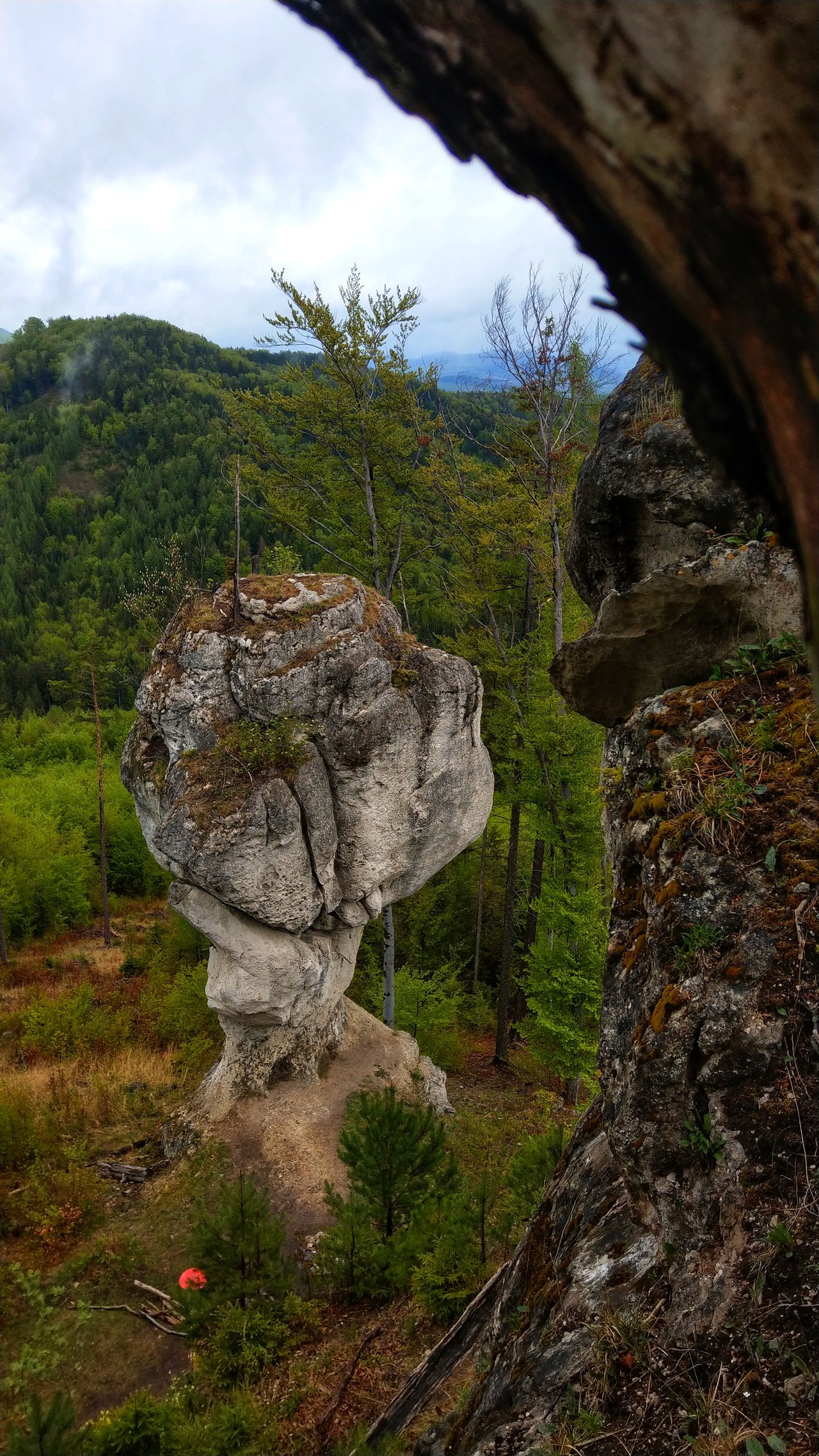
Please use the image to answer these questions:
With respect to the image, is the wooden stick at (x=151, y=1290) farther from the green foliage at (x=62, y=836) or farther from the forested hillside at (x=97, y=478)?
the forested hillside at (x=97, y=478)

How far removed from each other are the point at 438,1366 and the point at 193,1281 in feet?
10.3

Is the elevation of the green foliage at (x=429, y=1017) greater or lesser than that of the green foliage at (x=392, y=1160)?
lesser

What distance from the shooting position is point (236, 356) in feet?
402

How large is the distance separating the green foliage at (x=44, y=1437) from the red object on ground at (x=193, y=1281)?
279 centimetres

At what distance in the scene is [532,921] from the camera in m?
18.3

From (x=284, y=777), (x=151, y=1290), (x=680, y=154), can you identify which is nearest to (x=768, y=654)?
(x=680, y=154)

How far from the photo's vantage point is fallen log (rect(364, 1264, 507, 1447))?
4832 millimetres

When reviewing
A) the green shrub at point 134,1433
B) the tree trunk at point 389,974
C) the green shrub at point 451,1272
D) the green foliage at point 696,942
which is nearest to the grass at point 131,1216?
the green shrub at point 134,1433

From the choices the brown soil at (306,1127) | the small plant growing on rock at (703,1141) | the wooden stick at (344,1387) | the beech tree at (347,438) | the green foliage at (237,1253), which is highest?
the beech tree at (347,438)

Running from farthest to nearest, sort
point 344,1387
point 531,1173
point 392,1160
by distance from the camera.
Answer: point 392,1160 < point 344,1387 < point 531,1173

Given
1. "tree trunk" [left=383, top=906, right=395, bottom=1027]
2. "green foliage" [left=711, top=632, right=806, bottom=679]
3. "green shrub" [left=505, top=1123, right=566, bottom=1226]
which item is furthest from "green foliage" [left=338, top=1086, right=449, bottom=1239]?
"tree trunk" [left=383, top=906, right=395, bottom=1027]

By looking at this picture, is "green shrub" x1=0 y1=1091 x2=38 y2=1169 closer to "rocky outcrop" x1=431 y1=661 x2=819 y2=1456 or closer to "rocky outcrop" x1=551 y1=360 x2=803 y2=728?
"rocky outcrop" x1=431 y1=661 x2=819 y2=1456

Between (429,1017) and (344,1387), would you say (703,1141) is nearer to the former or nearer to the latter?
(344,1387)

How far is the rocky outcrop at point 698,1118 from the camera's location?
2.65 m
